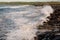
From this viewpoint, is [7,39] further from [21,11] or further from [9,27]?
[21,11]

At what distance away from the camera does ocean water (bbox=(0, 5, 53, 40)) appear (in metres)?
1.14

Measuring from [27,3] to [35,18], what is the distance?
24cm

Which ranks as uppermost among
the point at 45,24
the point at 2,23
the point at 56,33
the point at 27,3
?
the point at 27,3

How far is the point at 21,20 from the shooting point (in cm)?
128

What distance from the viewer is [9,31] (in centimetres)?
116

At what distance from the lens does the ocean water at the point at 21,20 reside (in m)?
1.14

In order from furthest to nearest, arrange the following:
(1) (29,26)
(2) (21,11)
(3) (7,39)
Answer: (2) (21,11), (1) (29,26), (3) (7,39)

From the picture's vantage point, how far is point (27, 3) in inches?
56.9

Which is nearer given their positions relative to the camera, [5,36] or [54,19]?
[5,36]

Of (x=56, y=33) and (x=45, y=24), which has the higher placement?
(x=45, y=24)

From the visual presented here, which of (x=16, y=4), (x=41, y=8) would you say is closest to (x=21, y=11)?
(x=16, y=4)

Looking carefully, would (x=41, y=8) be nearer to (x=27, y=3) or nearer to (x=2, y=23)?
(x=27, y=3)

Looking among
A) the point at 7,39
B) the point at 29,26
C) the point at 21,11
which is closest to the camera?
the point at 7,39

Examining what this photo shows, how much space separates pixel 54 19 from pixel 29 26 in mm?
261
